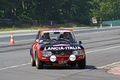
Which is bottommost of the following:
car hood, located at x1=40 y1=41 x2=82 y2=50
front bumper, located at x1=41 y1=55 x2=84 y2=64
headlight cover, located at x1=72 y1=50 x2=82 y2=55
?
front bumper, located at x1=41 y1=55 x2=84 y2=64

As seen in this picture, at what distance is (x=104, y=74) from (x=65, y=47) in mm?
1787

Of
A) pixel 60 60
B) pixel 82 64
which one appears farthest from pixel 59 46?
pixel 82 64

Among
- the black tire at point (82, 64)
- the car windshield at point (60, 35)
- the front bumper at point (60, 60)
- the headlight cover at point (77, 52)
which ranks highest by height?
the car windshield at point (60, 35)

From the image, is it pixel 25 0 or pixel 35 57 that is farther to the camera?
pixel 25 0

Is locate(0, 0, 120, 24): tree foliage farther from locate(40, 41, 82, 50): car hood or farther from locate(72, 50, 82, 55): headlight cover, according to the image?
locate(72, 50, 82, 55): headlight cover

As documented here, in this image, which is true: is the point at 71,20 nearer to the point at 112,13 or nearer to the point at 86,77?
the point at 112,13

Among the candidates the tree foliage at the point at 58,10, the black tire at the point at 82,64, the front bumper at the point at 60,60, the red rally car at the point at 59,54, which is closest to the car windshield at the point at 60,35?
the red rally car at the point at 59,54

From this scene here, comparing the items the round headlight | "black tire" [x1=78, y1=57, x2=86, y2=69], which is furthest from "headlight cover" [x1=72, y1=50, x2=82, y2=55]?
the round headlight

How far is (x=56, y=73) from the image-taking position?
13.1 m

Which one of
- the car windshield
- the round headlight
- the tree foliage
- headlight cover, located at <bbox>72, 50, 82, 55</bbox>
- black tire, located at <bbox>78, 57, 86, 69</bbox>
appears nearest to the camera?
the round headlight

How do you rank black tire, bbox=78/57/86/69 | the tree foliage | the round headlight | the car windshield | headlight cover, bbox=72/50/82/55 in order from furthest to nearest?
1. the tree foliage
2. the car windshield
3. black tire, bbox=78/57/86/69
4. headlight cover, bbox=72/50/82/55
5. the round headlight

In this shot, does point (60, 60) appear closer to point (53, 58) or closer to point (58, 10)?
point (53, 58)

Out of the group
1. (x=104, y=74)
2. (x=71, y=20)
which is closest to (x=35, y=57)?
(x=104, y=74)

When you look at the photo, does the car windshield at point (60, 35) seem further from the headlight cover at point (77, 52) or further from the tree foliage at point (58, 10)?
the tree foliage at point (58, 10)
